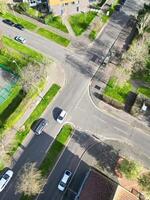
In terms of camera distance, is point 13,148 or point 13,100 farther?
point 13,100

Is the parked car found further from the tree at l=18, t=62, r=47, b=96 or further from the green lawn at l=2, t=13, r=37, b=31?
the green lawn at l=2, t=13, r=37, b=31

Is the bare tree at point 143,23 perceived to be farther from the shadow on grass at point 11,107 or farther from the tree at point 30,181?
the tree at point 30,181

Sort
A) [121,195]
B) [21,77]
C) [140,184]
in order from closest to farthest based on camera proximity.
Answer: [121,195]
[140,184]
[21,77]

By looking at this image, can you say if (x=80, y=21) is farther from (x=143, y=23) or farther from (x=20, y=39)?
(x=143, y=23)

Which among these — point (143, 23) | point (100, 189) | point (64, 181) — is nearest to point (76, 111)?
point (64, 181)

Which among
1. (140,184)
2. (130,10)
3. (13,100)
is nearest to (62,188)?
(140,184)

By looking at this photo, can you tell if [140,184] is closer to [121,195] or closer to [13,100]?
[121,195]
